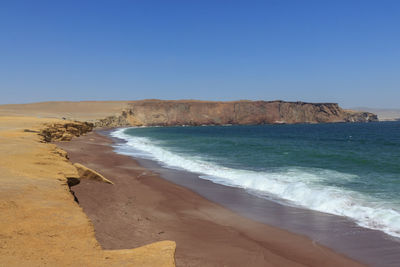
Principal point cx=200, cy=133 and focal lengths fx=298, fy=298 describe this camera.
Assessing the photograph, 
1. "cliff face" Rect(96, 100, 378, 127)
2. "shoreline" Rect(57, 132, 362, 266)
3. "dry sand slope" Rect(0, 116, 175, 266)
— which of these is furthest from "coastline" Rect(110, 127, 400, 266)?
"cliff face" Rect(96, 100, 378, 127)

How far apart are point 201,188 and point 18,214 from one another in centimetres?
916

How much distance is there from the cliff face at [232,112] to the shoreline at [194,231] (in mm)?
134840

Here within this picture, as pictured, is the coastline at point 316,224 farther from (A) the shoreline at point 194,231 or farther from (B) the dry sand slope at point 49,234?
(B) the dry sand slope at point 49,234

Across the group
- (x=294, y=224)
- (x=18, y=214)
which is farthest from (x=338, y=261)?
(x=18, y=214)

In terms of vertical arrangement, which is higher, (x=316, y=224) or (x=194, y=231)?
(x=194, y=231)

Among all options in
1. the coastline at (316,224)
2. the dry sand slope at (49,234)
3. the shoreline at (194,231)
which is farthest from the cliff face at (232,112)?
the dry sand slope at (49,234)

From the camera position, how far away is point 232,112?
149500 mm

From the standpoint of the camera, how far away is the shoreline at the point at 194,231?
6258 mm

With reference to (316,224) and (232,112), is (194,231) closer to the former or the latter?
(316,224)

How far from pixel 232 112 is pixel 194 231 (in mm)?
143157

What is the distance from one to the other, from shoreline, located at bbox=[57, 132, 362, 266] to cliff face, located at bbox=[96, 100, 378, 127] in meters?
135

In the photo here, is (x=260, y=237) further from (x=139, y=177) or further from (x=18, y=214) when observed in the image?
(x=139, y=177)

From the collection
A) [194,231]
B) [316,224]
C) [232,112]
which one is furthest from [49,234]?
[232,112]

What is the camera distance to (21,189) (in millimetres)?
6363
